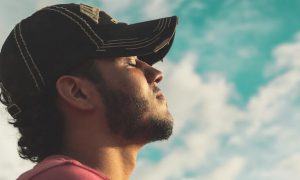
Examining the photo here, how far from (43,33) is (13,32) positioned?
1.42 ft

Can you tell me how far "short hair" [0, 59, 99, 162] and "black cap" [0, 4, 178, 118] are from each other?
83 millimetres

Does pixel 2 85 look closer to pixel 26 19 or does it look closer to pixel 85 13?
pixel 26 19

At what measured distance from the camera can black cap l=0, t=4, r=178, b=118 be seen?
210 inches

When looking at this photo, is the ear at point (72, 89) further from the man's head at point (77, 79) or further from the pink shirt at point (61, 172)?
the pink shirt at point (61, 172)

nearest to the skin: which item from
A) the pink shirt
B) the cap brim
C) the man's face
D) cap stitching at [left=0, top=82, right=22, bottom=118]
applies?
the man's face

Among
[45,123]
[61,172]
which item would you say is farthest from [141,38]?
[61,172]

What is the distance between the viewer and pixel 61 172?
3.92 m

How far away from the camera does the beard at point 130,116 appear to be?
5117mm

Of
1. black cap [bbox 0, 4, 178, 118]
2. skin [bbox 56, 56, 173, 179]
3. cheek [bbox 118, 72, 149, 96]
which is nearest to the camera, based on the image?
skin [bbox 56, 56, 173, 179]

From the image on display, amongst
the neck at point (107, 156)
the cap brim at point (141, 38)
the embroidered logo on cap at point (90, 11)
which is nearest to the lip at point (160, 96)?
the cap brim at point (141, 38)

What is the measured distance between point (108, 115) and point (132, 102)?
273mm

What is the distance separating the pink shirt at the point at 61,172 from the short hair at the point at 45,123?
1116 millimetres

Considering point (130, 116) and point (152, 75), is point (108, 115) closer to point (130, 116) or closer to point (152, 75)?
point (130, 116)

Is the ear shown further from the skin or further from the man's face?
the man's face
